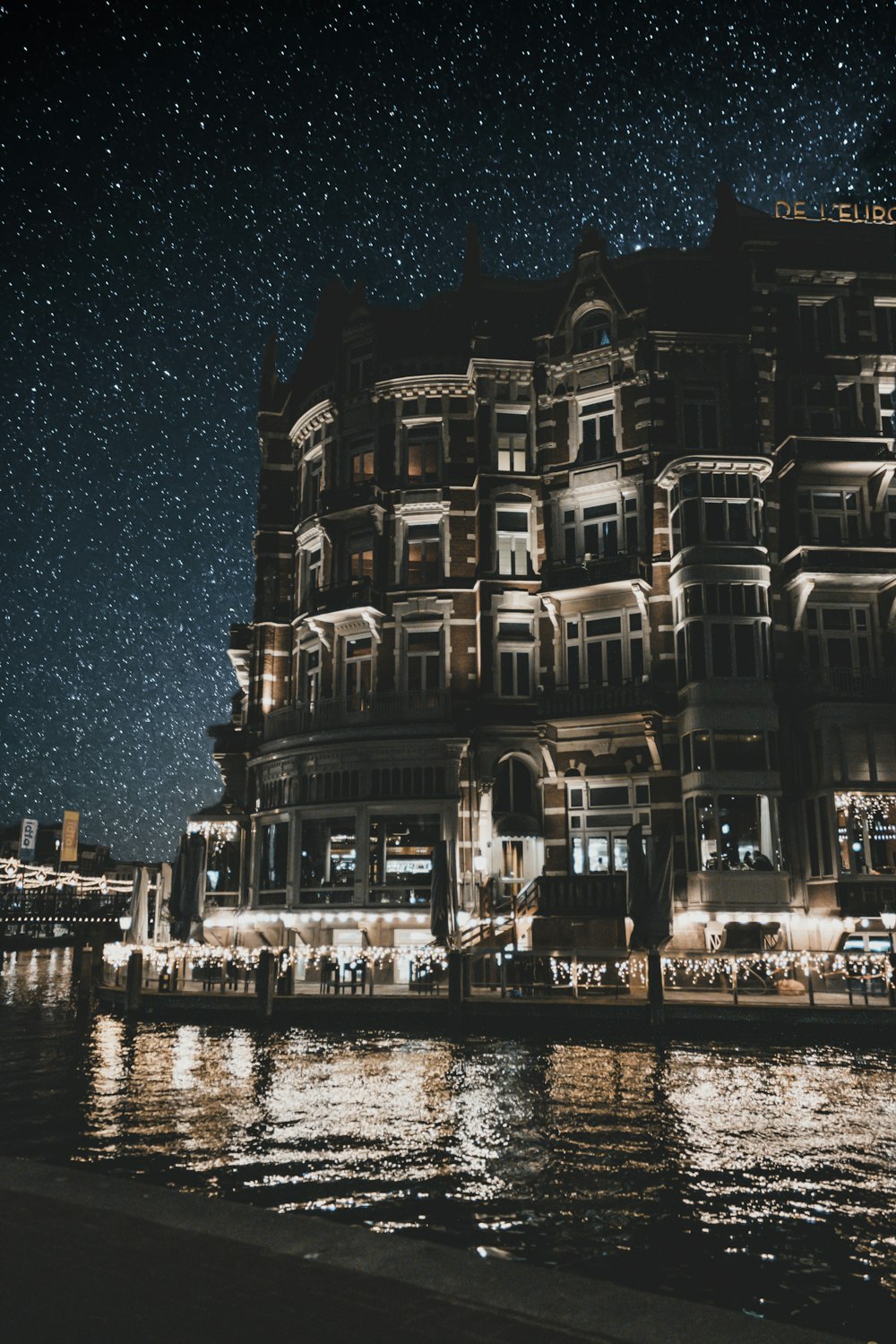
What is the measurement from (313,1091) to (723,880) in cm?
2037

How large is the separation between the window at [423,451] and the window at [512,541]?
3.26 meters

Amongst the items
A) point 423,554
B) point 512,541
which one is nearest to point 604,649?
point 512,541

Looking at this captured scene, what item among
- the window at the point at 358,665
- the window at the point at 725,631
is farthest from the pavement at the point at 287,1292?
the window at the point at 358,665

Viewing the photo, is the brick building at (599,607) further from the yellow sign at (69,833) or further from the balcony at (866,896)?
the yellow sign at (69,833)

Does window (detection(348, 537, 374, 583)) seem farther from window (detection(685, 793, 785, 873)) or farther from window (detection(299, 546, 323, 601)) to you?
window (detection(685, 793, 785, 873))

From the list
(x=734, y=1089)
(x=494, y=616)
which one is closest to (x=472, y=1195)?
(x=734, y=1089)

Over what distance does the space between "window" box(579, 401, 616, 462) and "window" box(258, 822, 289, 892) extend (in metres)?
18.5

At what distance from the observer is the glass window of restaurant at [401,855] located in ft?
124

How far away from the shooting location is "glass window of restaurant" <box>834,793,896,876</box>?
3456 centimetres

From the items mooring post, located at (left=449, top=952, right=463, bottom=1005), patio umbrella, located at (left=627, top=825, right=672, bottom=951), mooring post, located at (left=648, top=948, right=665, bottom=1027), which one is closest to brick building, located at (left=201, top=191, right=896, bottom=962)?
patio umbrella, located at (left=627, top=825, right=672, bottom=951)

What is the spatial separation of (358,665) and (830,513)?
61.1ft

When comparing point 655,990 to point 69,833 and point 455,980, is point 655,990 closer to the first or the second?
point 455,980

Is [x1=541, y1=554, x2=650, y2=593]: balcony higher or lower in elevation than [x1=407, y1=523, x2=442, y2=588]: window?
lower

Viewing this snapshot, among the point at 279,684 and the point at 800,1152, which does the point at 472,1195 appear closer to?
the point at 800,1152
